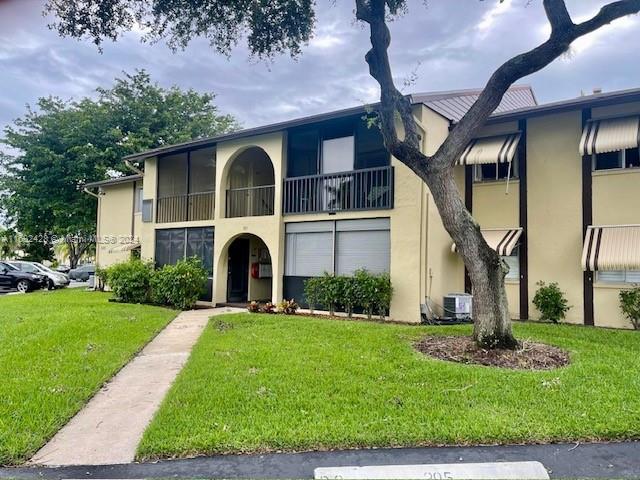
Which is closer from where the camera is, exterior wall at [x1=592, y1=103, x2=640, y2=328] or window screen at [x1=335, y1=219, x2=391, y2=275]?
exterior wall at [x1=592, y1=103, x2=640, y2=328]

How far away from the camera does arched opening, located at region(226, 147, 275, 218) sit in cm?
1700

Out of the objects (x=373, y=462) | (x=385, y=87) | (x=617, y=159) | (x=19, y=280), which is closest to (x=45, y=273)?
(x=19, y=280)

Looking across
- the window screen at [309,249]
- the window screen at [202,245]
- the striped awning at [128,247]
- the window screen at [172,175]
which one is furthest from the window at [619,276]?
the striped awning at [128,247]

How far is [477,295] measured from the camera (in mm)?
8289

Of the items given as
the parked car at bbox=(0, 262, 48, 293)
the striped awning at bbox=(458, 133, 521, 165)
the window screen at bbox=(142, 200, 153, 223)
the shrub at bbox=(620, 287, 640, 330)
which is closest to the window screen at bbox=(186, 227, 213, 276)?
the window screen at bbox=(142, 200, 153, 223)

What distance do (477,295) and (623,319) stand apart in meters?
5.68

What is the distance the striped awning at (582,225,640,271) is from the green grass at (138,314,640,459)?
2747mm

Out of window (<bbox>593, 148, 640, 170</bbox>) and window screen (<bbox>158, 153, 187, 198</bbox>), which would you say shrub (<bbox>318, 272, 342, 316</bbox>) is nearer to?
window (<bbox>593, 148, 640, 170</bbox>)

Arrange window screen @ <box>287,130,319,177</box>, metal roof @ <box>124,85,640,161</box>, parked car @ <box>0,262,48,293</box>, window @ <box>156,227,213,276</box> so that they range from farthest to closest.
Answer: parked car @ <box>0,262,48,293</box>
window @ <box>156,227,213,276</box>
window screen @ <box>287,130,319,177</box>
metal roof @ <box>124,85,640,161</box>

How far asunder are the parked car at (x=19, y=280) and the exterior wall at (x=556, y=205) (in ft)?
80.7

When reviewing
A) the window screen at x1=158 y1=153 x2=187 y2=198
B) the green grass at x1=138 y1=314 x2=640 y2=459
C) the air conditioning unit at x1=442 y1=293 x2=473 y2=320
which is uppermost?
the window screen at x1=158 y1=153 x2=187 y2=198

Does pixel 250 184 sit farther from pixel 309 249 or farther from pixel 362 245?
pixel 362 245

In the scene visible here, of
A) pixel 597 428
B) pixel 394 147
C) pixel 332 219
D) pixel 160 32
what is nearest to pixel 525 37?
pixel 394 147

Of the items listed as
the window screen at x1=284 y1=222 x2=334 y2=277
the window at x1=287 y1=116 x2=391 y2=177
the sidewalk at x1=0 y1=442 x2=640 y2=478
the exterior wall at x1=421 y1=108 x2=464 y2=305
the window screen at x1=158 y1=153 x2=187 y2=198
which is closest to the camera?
the sidewalk at x1=0 y1=442 x2=640 y2=478
